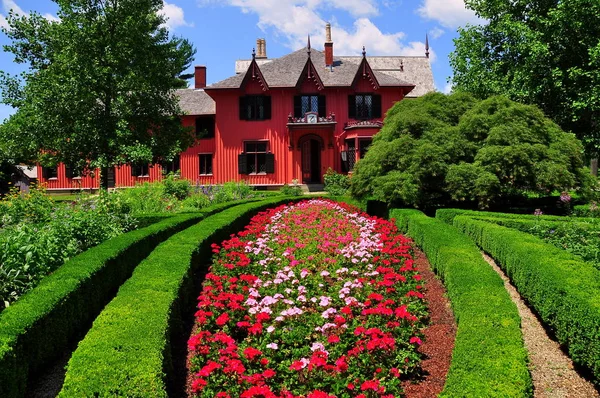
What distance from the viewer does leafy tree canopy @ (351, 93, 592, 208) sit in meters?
14.1

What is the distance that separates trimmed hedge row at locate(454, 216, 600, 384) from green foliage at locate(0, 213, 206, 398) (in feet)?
19.8

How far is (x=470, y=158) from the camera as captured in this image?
50.7 feet

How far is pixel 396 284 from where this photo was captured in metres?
7.93

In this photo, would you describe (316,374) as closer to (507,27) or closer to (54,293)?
(54,293)

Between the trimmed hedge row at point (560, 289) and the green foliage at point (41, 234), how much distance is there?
7116 mm

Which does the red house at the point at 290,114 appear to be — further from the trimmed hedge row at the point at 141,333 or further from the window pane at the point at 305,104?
the trimmed hedge row at the point at 141,333

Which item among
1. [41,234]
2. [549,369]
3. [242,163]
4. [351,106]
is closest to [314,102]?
[351,106]

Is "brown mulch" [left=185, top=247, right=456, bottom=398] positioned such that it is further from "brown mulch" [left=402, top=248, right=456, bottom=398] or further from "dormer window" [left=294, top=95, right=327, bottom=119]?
"dormer window" [left=294, top=95, right=327, bottom=119]

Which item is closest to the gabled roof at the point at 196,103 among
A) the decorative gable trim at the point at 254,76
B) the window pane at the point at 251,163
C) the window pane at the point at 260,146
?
the decorative gable trim at the point at 254,76

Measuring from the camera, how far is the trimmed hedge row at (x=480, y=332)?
430cm

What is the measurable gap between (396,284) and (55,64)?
737 inches

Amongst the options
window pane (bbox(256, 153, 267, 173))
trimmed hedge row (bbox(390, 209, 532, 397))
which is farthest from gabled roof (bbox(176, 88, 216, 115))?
trimmed hedge row (bbox(390, 209, 532, 397))

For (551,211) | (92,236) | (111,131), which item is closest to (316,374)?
(92,236)

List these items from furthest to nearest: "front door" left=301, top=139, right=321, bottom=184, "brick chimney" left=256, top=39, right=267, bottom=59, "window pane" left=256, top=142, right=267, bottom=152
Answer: "brick chimney" left=256, top=39, right=267, bottom=59 → "front door" left=301, top=139, right=321, bottom=184 → "window pane" left=256, top=142, right=267, bottom=152
